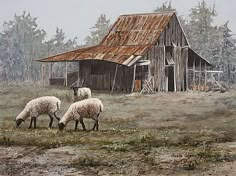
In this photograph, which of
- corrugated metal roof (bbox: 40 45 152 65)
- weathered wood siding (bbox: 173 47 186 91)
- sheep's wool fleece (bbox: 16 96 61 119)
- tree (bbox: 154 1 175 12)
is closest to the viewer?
tree (bbox: 154 1 175 12)

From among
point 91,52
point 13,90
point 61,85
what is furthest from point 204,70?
point 13,90

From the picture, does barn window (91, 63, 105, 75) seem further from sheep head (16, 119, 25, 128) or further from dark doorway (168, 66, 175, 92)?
sheep head (16, 119, 25, 128)

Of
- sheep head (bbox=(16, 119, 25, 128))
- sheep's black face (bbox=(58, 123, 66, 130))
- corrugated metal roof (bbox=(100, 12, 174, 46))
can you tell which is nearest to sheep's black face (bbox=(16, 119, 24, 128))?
sheep head (bbox=(16, 119, 25, 128))

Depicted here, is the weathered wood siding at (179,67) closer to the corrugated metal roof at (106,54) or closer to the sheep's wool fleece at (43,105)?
the corrugated metal roof at (106,54)

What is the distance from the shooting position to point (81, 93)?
870cm

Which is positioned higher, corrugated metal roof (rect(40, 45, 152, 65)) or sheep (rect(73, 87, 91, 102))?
corrugated metal roof (rect(40, 45, 152, 65))

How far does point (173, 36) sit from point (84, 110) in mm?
3810

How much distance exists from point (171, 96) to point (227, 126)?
1958 millimetres

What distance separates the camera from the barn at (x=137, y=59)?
9398 millimetres

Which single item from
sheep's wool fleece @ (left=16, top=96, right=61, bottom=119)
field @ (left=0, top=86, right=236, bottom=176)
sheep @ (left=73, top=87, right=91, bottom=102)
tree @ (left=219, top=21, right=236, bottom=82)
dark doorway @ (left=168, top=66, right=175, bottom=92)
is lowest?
field @ (left=0, top=86, right=236, bottom=176)

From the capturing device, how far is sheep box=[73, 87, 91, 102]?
338 inches

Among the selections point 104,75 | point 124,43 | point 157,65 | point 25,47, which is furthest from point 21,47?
point 157,65

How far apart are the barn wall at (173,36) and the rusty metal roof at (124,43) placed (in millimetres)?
289

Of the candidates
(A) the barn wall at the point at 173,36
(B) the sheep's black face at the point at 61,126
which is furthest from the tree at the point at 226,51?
(B) the sheep's black face at the point at 61,126
